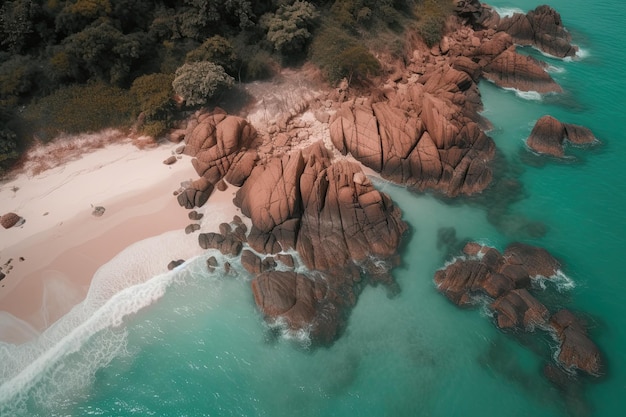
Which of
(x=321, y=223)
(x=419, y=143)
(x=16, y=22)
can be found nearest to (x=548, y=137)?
(x=419, y=143)

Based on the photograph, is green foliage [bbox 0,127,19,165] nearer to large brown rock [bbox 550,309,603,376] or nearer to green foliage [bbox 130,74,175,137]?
green foliage [bbox 130,74,175,137]

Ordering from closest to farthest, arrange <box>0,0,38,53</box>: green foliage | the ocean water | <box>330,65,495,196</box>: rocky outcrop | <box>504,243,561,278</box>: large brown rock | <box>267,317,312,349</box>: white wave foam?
the ocean water
<box>267,317,312,349</box>: white wave foam
<box>504,243,561,278</box>: large brown rock
<box>330,65,495,196</box>: rocky outcrop
<box>0,0,38,53</box>: green foliage

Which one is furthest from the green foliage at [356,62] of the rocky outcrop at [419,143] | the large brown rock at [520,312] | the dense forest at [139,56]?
the large brown rock at [520,312]

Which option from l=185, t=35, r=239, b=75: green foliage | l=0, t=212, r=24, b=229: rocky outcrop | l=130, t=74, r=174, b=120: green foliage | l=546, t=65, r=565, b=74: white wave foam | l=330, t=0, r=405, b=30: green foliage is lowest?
l=0, t=212, r=24, b=229: rocky outcrop

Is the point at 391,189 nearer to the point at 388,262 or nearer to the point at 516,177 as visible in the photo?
the point at 388,262

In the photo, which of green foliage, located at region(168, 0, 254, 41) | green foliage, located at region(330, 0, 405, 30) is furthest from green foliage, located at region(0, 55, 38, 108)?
green foliage, located at region(330, 0, 405, 30)

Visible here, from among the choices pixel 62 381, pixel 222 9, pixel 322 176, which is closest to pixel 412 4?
pixel 222 9

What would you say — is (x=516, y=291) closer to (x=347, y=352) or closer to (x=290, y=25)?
(x=347, y=352)
